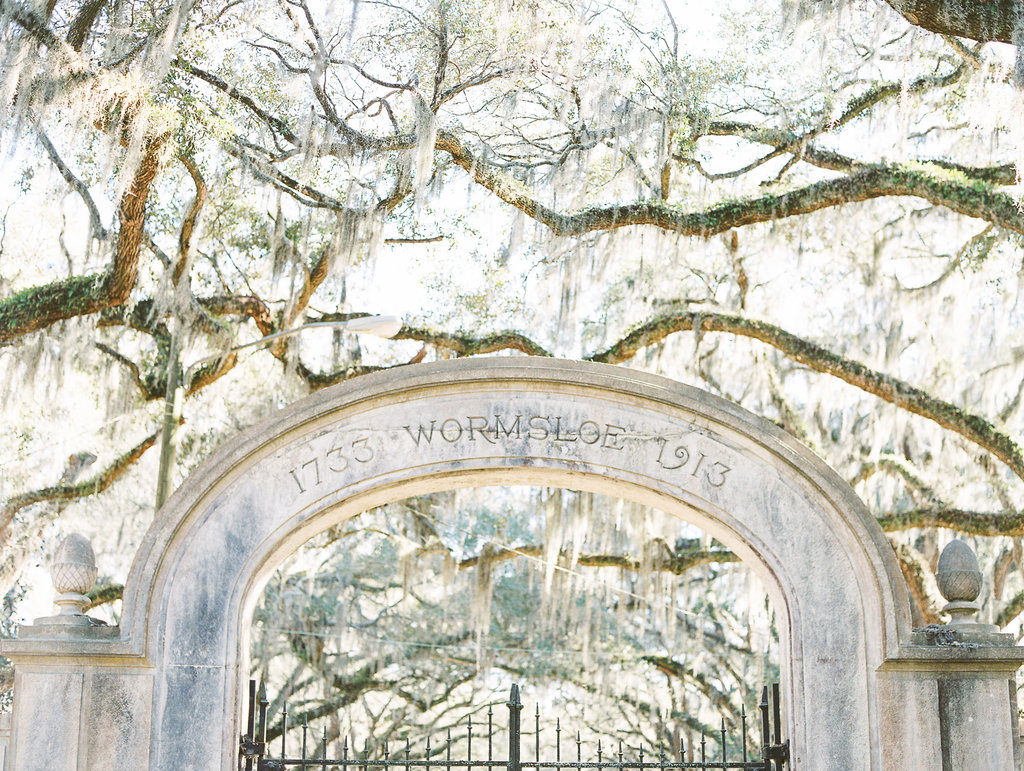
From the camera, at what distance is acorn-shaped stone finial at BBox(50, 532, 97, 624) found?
6258 mm

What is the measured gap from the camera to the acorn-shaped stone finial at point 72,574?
20.5ft

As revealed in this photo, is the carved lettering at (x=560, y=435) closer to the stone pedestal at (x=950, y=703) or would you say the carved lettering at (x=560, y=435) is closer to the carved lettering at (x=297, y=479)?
the carved lettering at (x=297, y=479)

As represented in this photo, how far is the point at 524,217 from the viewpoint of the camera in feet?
35.8

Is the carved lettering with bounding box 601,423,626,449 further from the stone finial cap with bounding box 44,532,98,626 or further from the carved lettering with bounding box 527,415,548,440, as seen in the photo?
the stone finial cap with bounding box 44,532,98,626

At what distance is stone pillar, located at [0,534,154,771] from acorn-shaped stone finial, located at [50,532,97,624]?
92mm

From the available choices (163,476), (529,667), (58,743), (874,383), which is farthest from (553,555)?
(58,743)

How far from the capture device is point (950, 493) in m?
14.1

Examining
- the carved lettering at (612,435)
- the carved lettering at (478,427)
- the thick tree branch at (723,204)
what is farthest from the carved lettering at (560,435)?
the thick tree branch at (723,204)

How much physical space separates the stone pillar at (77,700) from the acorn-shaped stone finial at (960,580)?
13.8ft

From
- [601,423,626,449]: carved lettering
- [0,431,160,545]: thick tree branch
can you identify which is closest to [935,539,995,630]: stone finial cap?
[601,423,626,449]: carved lettering

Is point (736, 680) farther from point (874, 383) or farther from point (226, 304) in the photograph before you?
point (226, 304)

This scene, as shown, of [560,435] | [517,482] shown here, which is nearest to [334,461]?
[517,482]

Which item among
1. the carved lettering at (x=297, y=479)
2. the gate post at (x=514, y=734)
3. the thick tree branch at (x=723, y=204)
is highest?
the thick tree branch at (x=723, y=204)

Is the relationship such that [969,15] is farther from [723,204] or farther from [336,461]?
[723,204]
